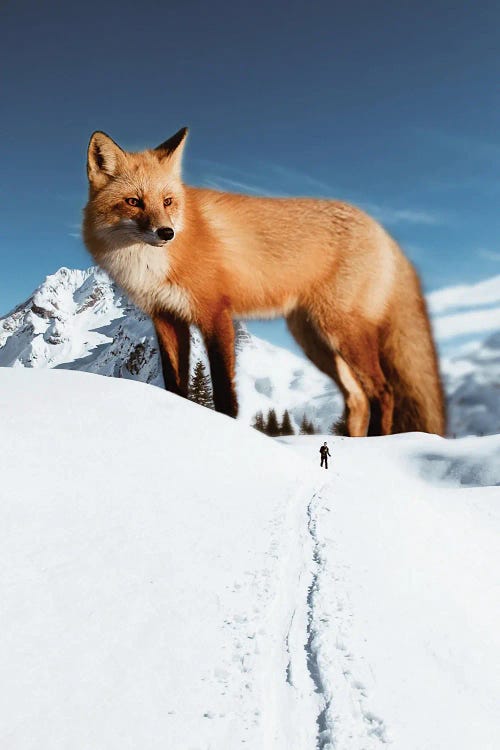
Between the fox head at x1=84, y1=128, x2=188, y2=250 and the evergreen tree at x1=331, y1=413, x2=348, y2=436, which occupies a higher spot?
the fox head at x1=84, y1=128, x2=188, y2=250

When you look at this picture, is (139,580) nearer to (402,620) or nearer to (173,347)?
(402,620)

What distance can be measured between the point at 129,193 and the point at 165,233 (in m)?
0.89

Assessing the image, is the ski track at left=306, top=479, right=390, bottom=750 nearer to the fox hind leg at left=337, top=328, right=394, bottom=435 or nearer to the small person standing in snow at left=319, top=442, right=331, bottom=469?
the fox hind leg at left=337, top=328, right=394, bottom=435

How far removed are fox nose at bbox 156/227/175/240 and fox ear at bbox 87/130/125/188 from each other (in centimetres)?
119

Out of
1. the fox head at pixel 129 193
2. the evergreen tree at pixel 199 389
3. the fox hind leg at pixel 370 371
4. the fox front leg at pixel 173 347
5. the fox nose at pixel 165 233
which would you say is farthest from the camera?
the evergreen tree at pixel 199 389

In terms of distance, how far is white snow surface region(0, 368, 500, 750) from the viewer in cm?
278

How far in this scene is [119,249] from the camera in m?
6.39

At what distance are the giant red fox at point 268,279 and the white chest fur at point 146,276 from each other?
14mm

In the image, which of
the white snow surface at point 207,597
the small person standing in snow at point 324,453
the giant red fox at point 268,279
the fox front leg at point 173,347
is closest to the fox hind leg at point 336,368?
the giant red fox at point 268,279

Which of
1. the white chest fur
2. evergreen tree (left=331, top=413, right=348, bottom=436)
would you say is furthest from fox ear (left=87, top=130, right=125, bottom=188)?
evergreen tree (left=331, top=413, right=348, bottom=436)

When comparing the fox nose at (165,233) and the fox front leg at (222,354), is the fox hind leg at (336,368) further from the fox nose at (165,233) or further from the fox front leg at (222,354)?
the fox nose at (165,233)

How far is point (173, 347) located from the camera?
7336 millimetres

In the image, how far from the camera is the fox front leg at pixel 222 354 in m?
6.68

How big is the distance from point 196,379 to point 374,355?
1807cm
